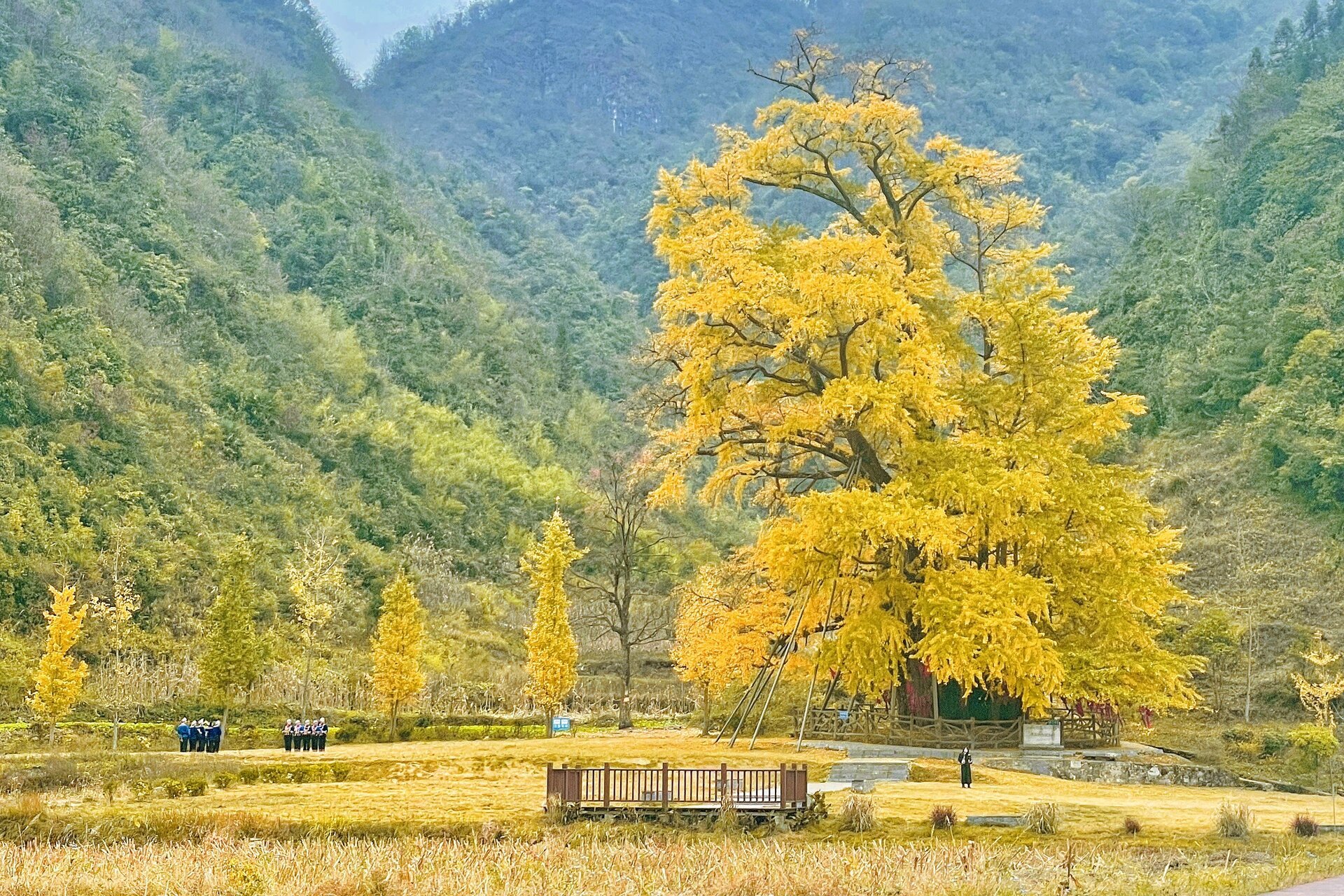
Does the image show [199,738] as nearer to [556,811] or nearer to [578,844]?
[556,811]

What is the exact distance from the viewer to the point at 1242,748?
3881 centimetres

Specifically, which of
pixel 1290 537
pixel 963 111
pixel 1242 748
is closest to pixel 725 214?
pixel 1242 748

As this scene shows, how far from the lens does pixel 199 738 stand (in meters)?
34.0

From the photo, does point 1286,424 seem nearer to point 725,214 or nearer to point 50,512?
point 725,214

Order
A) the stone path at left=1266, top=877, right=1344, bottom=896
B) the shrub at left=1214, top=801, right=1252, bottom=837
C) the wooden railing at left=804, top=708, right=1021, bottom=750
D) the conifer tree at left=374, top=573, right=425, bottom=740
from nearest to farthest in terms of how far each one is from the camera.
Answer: the stone path at left=1266, top=877, right=1344, bottom=896
the shrub at left=1214, top=801, right=1252, bottom=837
the wooden railing at left=804, top=708, right=1021, bottom=750
the conifer tree at left=374, top=573, right=425, bottom=740

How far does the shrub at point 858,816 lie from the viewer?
20.9 metres

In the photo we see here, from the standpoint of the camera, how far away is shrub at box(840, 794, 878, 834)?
824 inches

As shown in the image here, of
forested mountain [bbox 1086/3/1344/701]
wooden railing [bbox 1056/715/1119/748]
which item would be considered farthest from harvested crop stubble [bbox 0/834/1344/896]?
forested mountain [bbox 1086/3/1344/701]

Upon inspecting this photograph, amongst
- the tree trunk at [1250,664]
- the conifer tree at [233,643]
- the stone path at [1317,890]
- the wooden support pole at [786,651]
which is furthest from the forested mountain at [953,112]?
the stone path at [1317,890]

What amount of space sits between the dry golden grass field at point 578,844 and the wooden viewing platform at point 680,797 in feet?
2.05

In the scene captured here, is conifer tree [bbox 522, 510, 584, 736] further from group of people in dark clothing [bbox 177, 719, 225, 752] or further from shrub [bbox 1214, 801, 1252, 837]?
shrub [bbox 1214, 801, 1252, 837]

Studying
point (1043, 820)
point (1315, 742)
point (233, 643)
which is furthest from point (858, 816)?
point (233, 643)

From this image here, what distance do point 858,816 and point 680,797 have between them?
3.44 meters

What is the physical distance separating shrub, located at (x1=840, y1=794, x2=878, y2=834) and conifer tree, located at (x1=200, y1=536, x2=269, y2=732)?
69.3 feet
